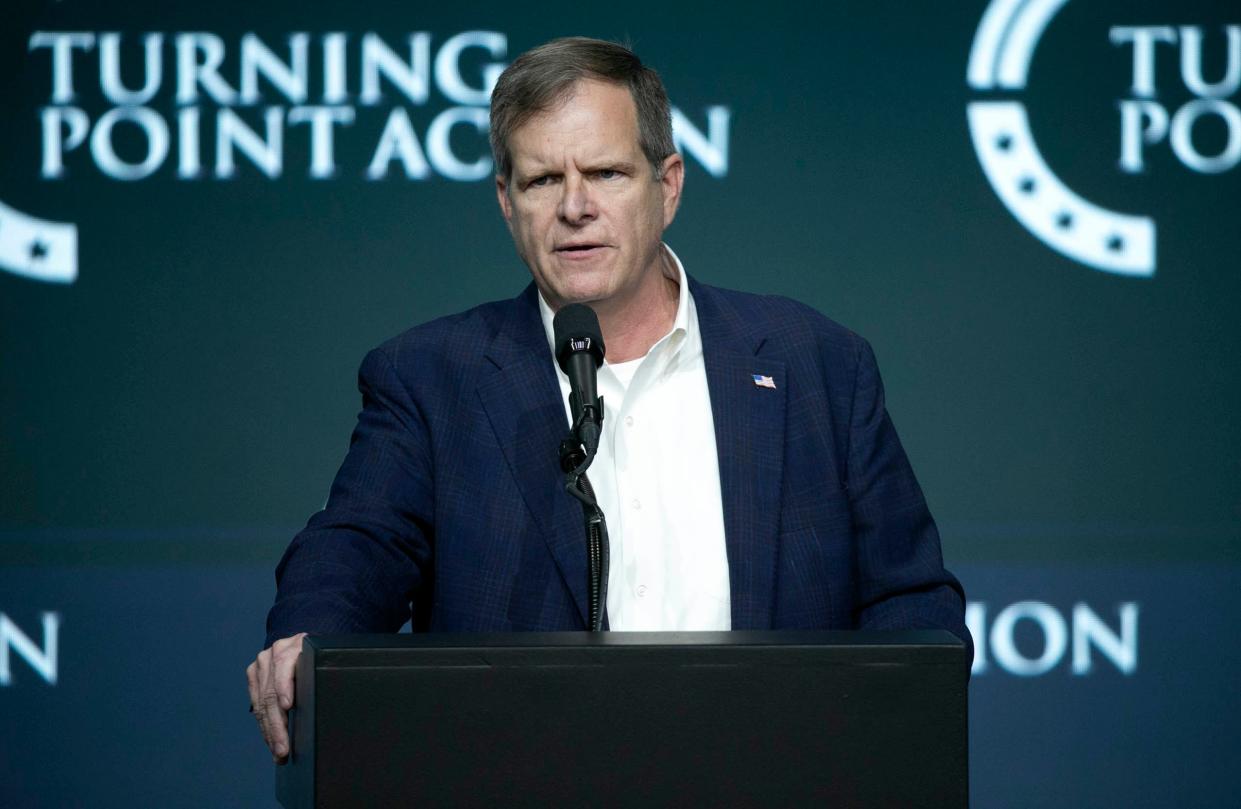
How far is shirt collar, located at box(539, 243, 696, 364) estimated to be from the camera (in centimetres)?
214

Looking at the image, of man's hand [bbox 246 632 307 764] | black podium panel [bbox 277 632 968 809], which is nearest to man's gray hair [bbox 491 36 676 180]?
man's hand [bbox 246 632 307 764]

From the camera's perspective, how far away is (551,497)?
77.3 inches

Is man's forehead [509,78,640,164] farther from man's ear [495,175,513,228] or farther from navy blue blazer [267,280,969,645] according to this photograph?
navy blue blazer [267,280,969,645]

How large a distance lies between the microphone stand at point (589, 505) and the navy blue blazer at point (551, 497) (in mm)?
304

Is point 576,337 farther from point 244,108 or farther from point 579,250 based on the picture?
point 244,108

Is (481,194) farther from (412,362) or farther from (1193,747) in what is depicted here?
(1193,747)

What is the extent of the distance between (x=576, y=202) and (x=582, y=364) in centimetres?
46

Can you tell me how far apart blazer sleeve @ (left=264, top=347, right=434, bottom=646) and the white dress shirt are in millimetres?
211

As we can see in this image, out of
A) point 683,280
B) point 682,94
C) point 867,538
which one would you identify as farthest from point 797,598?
point 682,94

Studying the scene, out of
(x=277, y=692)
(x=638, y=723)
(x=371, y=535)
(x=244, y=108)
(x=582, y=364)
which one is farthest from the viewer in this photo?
(x=244, y=108)

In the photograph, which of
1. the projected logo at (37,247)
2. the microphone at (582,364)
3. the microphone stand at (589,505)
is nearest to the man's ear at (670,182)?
the microphone at (582,364)

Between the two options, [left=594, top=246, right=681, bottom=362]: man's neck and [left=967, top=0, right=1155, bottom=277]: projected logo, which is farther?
[left=967, top=0, right=1155, bottom=277]: projected logo

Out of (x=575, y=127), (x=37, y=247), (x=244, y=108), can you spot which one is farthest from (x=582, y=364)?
(x=37, y=247)

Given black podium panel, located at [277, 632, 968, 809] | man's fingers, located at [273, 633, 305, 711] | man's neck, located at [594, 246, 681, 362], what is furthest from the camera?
man's neck, located at [594, 246, 681, 362]
